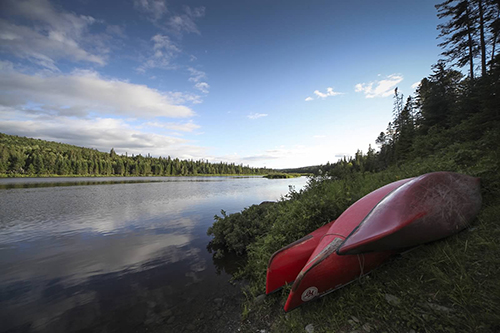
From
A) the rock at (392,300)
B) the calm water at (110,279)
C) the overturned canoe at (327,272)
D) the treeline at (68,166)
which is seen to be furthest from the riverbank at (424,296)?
the treeline at (68,166)

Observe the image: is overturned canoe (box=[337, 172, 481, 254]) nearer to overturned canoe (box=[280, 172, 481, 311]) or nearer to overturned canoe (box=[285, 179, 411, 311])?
overturned canoe (box=[280, 172, 481, 311])

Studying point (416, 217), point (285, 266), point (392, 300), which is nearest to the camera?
point (392, 300)

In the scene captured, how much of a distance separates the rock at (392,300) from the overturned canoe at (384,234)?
49 cm

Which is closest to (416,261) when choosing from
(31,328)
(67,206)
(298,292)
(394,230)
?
(394,230)

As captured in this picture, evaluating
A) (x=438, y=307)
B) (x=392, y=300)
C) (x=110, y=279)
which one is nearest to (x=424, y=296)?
(x=438, y=307)

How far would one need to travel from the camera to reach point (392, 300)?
2930 mm

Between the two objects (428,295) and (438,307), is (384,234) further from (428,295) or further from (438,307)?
(438,307)

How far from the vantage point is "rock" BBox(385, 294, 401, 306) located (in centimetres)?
285

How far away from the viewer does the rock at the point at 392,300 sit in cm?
285

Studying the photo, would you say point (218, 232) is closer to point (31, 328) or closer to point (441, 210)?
point (31, 328)

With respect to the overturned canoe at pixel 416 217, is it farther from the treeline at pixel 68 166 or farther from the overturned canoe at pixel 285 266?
the treeline at pixel 68 166

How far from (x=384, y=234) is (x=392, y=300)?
975mm

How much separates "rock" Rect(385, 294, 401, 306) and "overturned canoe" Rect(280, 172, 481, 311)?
493 millimetres

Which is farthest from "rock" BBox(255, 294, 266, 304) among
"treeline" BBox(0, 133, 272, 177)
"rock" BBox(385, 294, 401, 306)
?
"treeline" BBox(0, 133, 272, 177)
